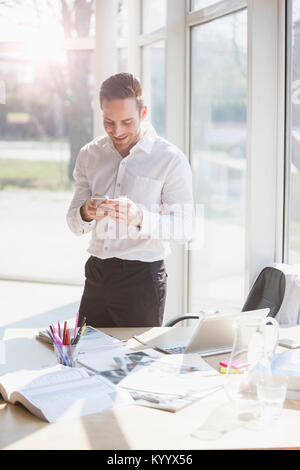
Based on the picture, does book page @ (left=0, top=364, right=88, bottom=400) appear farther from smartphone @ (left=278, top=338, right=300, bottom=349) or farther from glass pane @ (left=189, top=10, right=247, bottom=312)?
glass pane @ (left=189, top=10, right=247, bottom=312)

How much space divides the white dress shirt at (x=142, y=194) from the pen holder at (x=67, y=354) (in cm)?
77

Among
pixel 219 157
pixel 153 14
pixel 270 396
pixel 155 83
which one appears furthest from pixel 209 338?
pixel 153 14

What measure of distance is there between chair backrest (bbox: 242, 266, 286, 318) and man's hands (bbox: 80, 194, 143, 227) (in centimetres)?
90

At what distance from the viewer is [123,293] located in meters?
2.88

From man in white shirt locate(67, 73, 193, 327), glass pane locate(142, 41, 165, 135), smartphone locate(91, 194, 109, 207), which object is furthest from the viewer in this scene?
glass pane locate(142, 41, 165, 135)

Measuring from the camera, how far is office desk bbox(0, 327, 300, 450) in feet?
5.11

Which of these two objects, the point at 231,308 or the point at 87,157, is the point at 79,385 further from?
the point at 231,308

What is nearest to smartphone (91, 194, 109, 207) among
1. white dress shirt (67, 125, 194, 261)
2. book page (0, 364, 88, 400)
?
white dress shirt (67, 125, 194, 261)

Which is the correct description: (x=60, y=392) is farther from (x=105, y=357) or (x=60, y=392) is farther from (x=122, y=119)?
(x=122, y=119)

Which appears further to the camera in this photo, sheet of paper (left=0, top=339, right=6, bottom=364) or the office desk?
sheet of paper (left=0, top=339, right=6, bottom=364)

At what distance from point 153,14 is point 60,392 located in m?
3.99

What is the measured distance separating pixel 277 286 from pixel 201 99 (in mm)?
1841

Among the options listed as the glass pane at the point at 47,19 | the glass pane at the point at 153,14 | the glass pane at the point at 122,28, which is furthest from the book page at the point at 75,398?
the glass pane at the point at 47,19

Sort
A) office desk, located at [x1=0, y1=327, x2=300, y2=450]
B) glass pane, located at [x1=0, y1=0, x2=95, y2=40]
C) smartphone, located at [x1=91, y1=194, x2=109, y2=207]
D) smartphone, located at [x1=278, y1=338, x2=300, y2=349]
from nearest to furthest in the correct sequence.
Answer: office desk, located at [x1=0, y1=327, x2=300, y2=450] < smartphone, located at [x1=278, y1=338, x2=300, y2=349] < smartphone, located at [x1=91, y1=194, x2=109, y2=207] < glass pane, located at [x1=0, y1=0, x2=95, y2=40]
